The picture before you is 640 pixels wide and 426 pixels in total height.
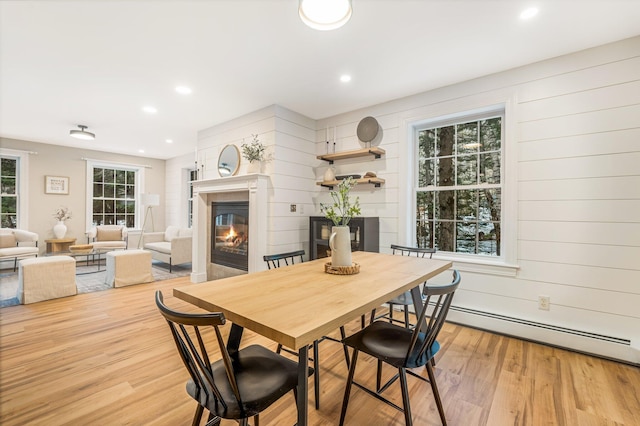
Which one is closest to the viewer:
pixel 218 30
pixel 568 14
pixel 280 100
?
pixel 568 14

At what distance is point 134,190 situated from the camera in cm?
738

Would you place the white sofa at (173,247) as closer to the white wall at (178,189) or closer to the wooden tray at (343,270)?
the white wall at (178,189)

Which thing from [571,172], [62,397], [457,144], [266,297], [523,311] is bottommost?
[62,397]

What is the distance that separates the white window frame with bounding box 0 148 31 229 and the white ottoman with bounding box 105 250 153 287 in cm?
297

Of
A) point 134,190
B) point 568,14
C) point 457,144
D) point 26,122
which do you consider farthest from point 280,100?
point 134,190

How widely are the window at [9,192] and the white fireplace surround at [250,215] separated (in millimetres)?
4108

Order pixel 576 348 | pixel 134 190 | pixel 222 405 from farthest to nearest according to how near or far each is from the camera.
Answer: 1. pixel 134 190
2. pixel 576 348
3. pixel 222 405

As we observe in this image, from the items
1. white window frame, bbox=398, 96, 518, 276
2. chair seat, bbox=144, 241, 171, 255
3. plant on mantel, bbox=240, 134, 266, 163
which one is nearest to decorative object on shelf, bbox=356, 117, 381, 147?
white window frame, bbox=398, 96, 518, 276

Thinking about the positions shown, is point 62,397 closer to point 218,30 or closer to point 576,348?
point 218,30

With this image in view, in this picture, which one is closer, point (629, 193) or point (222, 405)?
Result: point (222, 405)

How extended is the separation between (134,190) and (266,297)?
7650 millimetres

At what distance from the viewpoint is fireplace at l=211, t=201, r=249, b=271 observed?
4.23 meters

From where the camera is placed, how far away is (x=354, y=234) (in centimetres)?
357

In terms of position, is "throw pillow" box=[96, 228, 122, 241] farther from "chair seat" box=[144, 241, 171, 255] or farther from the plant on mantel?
the plant on mantel
